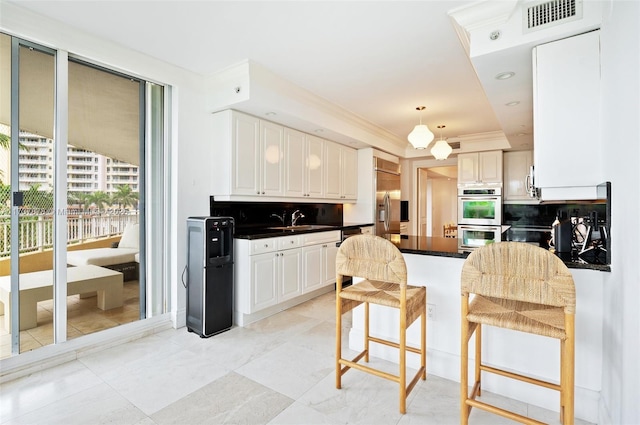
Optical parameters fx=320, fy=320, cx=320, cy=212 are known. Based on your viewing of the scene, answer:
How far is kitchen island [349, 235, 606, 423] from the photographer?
71.6 inches

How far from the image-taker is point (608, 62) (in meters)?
1.70

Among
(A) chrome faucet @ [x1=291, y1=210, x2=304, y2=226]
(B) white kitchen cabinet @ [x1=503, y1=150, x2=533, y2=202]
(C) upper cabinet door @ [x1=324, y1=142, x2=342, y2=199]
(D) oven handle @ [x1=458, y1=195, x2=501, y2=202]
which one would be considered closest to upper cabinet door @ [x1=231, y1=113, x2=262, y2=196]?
(A) chrome faucet @ [x1=291, y1=210, x2=304, y2=226]

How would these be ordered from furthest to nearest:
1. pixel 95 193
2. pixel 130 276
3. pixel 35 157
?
pixel 130 276 → pixel 95 193 → pixel 35 157

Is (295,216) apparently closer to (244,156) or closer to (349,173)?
(349,173)


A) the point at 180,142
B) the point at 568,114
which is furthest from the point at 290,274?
the point at 568,114

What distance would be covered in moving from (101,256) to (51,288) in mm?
444

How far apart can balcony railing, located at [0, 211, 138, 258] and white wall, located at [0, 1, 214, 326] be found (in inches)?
18.9

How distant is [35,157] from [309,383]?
2.60 m

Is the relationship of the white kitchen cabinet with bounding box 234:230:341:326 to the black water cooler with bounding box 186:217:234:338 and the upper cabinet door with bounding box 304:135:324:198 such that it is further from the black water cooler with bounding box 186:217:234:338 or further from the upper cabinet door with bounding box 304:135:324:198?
the upper cabinet door with bounding box 304:135:324:198

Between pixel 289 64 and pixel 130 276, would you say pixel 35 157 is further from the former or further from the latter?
pixel 289 64

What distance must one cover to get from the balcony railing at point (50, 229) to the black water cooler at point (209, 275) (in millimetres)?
645

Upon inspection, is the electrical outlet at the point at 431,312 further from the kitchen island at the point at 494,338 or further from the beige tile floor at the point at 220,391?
the beige tile floor at the point at 220,391

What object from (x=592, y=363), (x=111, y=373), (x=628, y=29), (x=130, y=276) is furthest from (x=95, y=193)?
(x=592, y=363)

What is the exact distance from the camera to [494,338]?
2.10m
